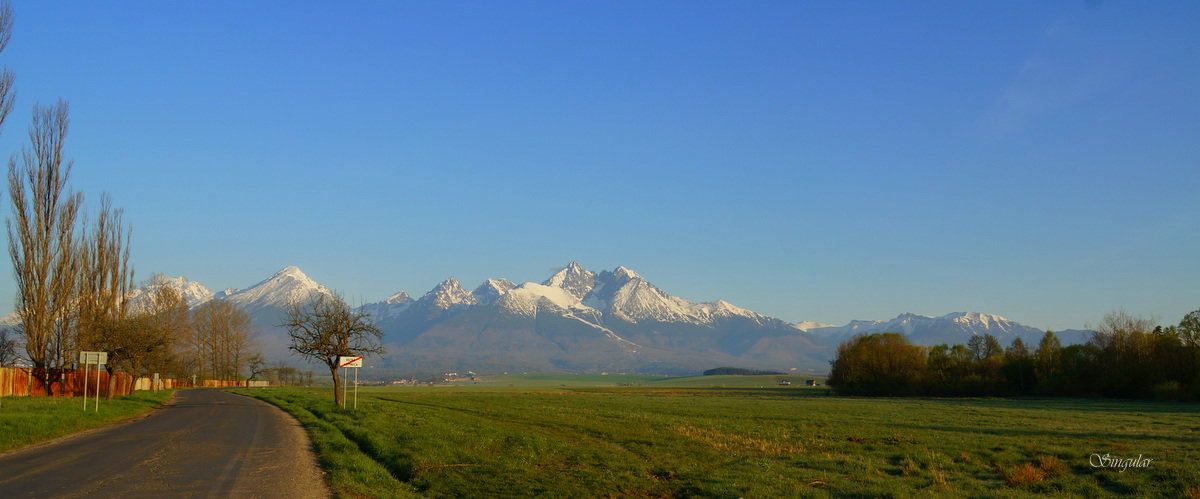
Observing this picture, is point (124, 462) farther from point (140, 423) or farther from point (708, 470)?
point (140, 423)

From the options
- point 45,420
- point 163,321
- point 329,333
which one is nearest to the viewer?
point 45,420

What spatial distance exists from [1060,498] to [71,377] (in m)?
66.2

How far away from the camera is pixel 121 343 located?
2324 inches

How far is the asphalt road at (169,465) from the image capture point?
15.9 m

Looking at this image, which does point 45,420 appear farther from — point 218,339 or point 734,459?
A: point 218,339

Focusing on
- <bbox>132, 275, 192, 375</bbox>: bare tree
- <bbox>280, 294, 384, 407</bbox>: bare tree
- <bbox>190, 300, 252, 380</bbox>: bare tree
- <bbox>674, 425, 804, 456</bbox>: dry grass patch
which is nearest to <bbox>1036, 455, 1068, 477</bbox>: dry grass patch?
<bbox>674, 425, 804, 456</bbox>: dry grass patch

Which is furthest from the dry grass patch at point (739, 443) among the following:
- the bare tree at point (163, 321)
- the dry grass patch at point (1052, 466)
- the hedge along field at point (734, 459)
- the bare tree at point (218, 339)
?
the bare tree at point (218, 339)

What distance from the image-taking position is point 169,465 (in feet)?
65.1

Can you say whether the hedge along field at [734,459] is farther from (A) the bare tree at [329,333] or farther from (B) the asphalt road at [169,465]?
(A) the bare tree at [329,333]

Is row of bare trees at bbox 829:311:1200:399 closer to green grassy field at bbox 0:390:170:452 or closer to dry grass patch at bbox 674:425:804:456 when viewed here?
dry grass patch at bbox 674:425:804:456

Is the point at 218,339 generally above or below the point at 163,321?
below

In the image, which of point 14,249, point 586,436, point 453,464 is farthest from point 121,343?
point 453,464

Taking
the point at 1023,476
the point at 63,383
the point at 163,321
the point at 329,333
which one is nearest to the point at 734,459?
the point at 1023,476

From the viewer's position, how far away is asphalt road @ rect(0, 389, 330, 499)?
1589cm
